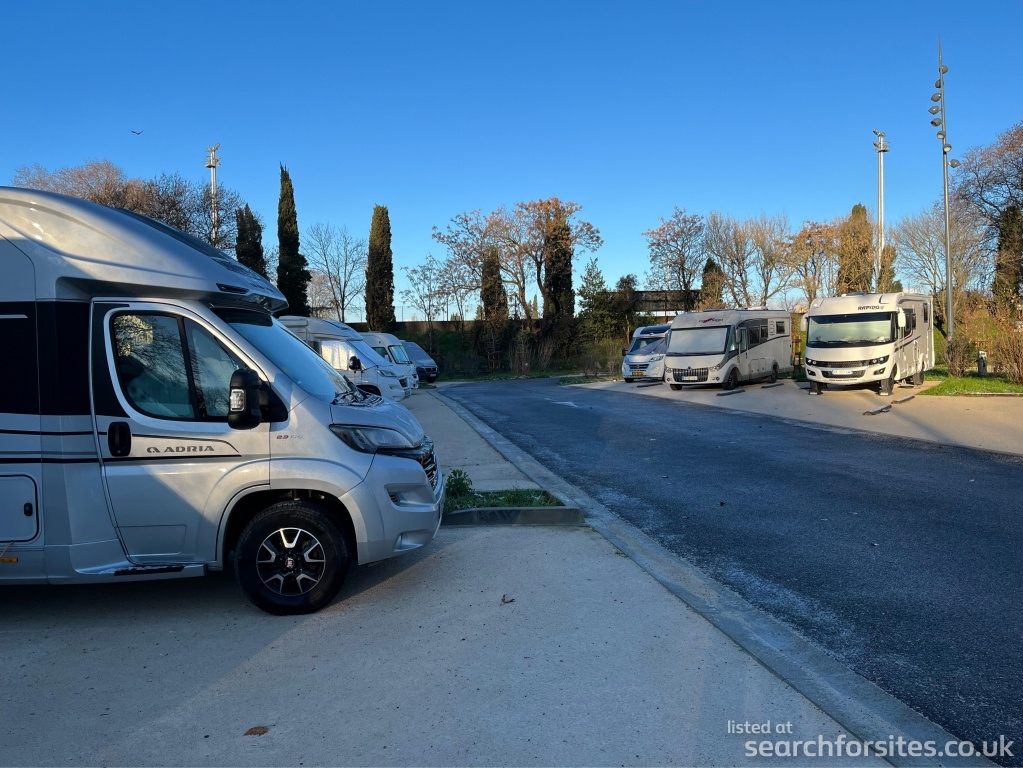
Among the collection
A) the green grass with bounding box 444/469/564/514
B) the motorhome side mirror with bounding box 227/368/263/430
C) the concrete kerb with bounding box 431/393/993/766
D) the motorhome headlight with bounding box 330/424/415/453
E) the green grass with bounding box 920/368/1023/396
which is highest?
the motorhome side mirror with bounding box 227/368/263/430

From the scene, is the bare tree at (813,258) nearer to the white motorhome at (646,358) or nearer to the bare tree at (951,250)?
the bare tree at (951,250)

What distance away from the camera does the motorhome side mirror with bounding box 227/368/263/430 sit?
482 centimetres

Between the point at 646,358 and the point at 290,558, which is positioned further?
the point at 646,358

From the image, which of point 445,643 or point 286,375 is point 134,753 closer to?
point 445,643

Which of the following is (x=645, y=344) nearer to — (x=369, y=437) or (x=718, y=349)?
(x=718, y=349)

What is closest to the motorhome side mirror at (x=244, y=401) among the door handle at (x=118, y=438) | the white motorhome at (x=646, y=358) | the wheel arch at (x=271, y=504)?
the wheel arch at (x=271, y=504)

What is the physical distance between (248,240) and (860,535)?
3620 centimetres

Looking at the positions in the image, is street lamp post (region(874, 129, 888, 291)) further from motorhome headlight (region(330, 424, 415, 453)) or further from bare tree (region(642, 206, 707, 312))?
motorhome headlight (region(330, 424, 415, 453))

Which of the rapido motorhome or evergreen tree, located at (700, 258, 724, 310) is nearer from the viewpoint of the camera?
the rapido motorhome

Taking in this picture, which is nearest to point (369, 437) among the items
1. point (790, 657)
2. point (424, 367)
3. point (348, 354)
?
point (790, 657)

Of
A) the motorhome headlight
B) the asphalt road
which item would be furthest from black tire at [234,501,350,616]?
the asphalt road

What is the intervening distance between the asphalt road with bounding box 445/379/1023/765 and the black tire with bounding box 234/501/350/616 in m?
2.79

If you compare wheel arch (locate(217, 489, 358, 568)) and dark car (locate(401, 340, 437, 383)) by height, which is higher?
dark car (locate(401, 340, 437, 383))

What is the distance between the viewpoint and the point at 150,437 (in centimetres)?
486
